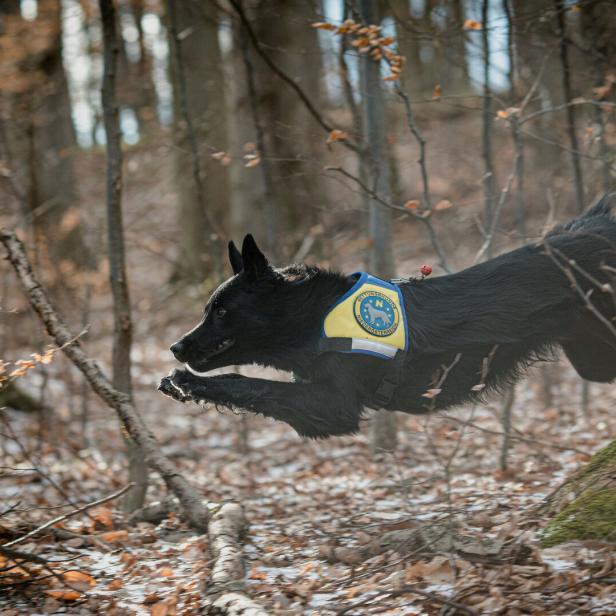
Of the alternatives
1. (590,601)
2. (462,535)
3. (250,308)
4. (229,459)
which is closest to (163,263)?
(229,459)

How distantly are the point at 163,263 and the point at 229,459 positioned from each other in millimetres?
8162

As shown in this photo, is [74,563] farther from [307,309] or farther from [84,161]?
[84,161]

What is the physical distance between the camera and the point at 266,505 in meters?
6.50

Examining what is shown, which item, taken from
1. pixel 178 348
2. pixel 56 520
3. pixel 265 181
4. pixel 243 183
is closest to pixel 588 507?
pixel 178 348

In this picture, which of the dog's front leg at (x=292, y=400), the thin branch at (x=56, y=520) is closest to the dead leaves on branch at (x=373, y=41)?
the dog's front leg at (x=292, y=400)

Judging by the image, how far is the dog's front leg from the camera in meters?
4.94

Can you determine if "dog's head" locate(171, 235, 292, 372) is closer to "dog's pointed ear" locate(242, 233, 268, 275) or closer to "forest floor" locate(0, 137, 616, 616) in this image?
"dog's pointed ear" locate(242, 233, 268, 275)

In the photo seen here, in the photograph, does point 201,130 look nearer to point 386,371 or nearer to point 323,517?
point 323,517

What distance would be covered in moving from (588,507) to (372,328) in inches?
66.1

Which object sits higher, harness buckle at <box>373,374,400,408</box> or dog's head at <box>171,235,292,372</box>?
dog's head at <box>171,235,292,372</box>

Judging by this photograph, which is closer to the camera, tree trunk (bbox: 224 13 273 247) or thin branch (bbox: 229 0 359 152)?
thin branch (bbox: 229 0 359 152)

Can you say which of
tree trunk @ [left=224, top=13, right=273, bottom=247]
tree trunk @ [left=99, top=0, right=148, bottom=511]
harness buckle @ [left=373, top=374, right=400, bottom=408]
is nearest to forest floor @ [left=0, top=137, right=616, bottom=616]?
harness buckle @ [left=373, top=374, right=400, bottom=408]

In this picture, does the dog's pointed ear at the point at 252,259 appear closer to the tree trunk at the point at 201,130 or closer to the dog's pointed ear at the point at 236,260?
the dog's pointed ear at the point at 236,260

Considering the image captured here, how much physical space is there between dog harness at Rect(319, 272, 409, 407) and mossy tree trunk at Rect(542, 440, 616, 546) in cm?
129
